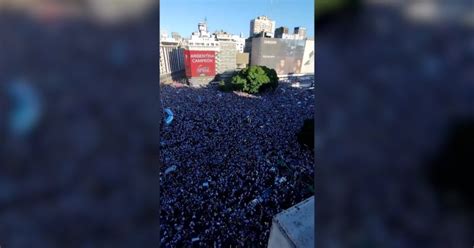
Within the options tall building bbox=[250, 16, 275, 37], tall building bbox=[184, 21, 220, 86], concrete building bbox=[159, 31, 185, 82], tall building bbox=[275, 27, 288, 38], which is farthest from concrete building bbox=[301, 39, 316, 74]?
tall building bbox=[250, 16, 275, 37]

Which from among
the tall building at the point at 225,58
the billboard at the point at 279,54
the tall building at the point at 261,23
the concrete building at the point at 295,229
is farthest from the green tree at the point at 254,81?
the tall building at the point at 261,23

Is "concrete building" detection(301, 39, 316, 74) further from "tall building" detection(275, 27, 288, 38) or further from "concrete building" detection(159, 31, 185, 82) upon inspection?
"concrete building" detection(159, 31, 185, 82)
